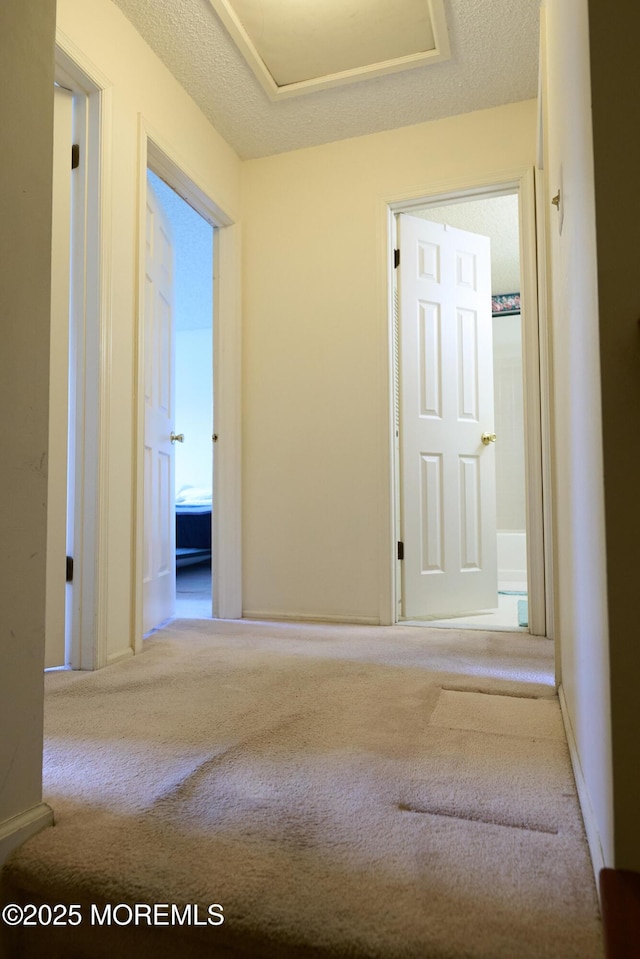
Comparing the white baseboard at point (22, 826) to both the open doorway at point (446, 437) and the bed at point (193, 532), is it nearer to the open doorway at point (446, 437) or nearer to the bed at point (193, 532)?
the open doorway at point (446, 437)

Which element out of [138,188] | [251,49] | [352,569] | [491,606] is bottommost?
[491,606]

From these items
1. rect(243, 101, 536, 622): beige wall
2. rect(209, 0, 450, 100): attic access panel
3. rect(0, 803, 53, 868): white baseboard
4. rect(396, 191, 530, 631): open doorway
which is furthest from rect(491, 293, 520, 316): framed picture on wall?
rect(0, 803, 53, 868): white baseboard

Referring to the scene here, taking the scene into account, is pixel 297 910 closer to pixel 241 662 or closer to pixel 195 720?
pixel 195 720

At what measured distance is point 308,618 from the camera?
3.01m

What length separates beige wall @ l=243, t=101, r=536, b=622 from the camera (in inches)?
116

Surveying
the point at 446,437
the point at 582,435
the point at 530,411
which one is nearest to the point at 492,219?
the point at 446,437

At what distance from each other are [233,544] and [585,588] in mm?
2290

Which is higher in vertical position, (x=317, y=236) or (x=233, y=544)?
(x=317, y=236)

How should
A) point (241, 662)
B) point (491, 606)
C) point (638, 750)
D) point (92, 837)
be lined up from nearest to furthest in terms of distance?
point (638, 750) < point (92, 837) < point (241, 662) < point (491, 606)

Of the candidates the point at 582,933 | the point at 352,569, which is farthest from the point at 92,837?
the point at 352,569

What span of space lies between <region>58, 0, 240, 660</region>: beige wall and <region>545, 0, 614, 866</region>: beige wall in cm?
153

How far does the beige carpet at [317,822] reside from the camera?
77 cm

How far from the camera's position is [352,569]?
2973mm

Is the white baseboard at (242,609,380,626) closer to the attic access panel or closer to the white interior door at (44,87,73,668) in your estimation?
the white interior door at (44,87,73,668)
